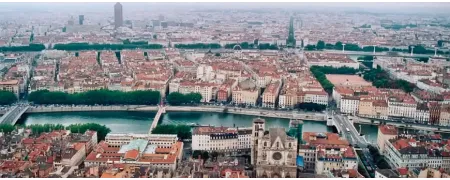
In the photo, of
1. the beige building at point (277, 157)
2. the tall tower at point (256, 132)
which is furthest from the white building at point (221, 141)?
the beige building at point (277, 157)

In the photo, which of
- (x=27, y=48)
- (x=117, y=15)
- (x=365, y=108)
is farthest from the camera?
(x=117, y=15)

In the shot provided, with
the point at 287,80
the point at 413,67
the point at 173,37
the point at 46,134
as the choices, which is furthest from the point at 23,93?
the point at 173,37

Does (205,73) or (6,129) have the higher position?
(205,73)

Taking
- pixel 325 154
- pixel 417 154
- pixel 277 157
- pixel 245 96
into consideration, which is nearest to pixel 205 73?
pixel 245 96

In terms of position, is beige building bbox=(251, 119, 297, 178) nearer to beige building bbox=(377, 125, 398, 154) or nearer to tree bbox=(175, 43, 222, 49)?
beige building bbox=(377, 125, 398, 154)

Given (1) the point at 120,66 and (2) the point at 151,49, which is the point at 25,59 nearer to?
(1) the point at 120,66

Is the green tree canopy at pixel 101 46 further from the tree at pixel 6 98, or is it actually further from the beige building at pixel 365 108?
the beige building at pixel 365 108

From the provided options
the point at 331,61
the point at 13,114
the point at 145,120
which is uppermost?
the point at 331,61

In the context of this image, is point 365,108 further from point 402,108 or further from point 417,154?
point 417,154
